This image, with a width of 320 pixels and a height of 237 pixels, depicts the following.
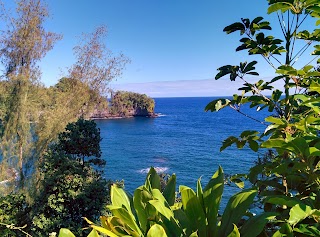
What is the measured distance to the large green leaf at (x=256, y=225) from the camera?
2.52 ft

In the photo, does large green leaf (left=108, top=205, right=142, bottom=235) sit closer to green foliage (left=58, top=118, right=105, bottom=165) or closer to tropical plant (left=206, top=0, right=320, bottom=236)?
tropical plant (left=206, top=0, right=320, bottom=236)

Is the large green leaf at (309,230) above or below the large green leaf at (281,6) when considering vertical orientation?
below

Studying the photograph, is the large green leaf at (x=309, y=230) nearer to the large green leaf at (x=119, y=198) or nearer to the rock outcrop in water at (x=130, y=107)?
the large green leaf at (x=119, y=198)

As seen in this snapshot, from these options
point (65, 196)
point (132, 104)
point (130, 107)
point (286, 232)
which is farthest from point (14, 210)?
point (130, 107)

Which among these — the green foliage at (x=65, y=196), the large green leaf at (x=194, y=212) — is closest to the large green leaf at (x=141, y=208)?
the large green leaf at (x=194, y=212)

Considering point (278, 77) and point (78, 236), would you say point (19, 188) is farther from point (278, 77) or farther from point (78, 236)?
point (278, 77)

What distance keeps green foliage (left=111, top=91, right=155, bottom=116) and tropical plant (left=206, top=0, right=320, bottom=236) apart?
51949 millimetres

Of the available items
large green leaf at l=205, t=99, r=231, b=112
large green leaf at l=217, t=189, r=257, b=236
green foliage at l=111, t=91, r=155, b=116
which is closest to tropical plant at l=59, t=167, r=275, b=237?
large green leaf at l=217, t=189, r=257, b=236

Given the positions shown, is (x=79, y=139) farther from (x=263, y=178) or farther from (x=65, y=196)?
(x=263, y=178)

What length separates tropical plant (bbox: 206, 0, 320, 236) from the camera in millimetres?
799

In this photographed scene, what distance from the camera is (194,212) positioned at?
0.86 meters

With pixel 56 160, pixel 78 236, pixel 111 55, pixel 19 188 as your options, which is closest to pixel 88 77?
pixel 111 55

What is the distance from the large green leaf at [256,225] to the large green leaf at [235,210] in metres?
0.04

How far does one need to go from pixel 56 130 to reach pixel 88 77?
218 centimetres
